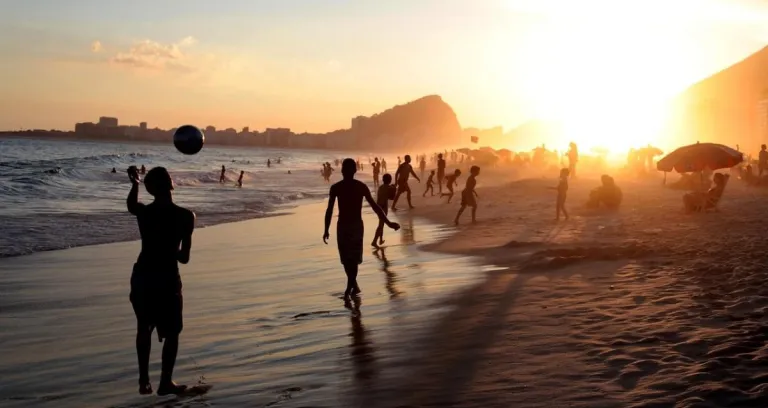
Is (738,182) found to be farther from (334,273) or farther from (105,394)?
(105,394)

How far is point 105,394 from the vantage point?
5.47 m

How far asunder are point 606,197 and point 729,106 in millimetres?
109750

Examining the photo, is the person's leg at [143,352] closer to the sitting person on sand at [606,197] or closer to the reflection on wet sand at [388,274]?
the reflection on wet sand at [388,274]

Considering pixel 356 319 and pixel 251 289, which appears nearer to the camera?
pixel 356 319

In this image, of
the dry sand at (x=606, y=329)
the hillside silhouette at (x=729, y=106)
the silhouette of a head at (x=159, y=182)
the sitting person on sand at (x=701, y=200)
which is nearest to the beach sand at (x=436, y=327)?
the dry sand at (x=606, y=329)

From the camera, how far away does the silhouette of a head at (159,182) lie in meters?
5.33

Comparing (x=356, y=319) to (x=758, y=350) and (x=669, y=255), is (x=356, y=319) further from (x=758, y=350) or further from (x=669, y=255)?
(x=669, y=255)

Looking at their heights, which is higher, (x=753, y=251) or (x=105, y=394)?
(x=753, y=251)

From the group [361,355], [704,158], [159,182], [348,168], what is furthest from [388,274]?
[704,158]

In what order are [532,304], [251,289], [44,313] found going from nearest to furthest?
1. [532,304]
2. [44,313]
3. [251,289]

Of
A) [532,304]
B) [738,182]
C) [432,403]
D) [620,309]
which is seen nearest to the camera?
[432,403]

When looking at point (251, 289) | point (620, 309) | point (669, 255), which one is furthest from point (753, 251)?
point (251, 289)

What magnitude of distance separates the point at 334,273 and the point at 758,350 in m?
7.03

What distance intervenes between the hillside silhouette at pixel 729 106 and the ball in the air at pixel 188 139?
103 meters
